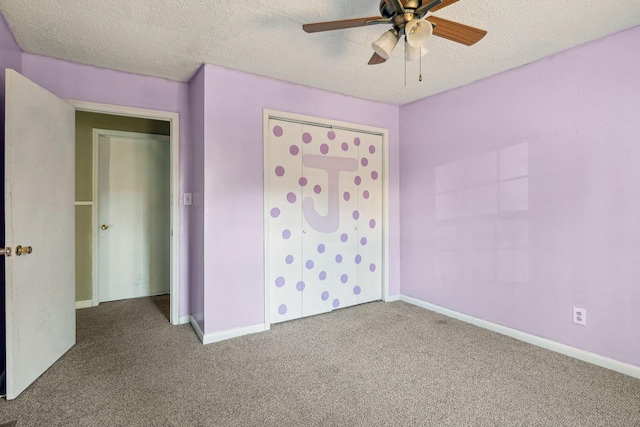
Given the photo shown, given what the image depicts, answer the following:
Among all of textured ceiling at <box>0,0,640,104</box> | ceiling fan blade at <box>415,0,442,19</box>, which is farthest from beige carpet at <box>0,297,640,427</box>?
textured ceiling at <box>0,0,640,104</box>

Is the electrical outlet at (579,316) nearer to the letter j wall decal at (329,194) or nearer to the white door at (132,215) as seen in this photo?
the letter j wall decal at (329,194)

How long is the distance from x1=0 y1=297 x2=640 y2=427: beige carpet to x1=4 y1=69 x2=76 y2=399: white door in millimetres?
212

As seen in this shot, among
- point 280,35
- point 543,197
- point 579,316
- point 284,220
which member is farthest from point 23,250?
point 579,316

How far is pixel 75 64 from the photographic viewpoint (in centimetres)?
260

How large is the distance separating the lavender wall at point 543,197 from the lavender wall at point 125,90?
2448 millimetres

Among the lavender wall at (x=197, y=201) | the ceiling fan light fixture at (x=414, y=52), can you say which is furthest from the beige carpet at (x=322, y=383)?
the ceiling fan light fixture at (x=414, y=52)

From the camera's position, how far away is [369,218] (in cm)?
362

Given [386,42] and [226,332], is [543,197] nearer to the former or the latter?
[386,42]

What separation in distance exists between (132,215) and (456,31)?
3839 mm

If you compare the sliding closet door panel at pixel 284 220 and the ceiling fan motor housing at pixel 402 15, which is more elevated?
the ceiling fan motor housing at pixel 402 15

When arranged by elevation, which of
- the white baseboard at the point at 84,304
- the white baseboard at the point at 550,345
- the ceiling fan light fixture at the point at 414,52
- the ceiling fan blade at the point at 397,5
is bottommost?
the white baseboard at the point at 550,345

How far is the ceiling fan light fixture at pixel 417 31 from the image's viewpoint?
1.55 meters

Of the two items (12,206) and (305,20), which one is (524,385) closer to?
(305,20)

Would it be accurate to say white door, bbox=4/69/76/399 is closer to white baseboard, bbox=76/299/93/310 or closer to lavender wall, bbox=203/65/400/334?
lavender wall, bbox=203/65/400/334
